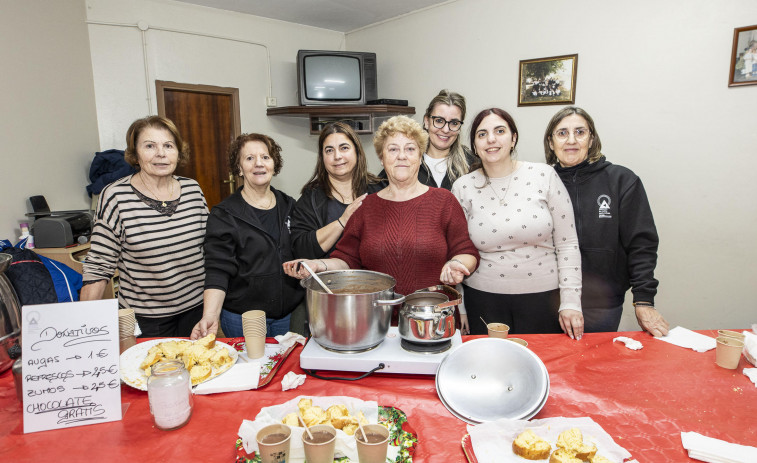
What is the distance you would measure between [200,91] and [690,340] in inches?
184

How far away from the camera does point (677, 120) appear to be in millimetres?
3062

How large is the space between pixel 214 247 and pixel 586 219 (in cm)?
163

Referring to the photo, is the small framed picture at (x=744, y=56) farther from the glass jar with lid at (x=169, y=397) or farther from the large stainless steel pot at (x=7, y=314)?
the large stainless steel pot at (x=7, y=314)

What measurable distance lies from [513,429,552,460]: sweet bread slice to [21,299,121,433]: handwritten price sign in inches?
37.7

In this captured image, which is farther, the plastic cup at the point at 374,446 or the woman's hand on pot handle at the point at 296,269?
the woman's hand on pot handle at the point at 296,269

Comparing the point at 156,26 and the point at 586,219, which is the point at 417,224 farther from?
the point at 156,26

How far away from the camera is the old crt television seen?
189 inches

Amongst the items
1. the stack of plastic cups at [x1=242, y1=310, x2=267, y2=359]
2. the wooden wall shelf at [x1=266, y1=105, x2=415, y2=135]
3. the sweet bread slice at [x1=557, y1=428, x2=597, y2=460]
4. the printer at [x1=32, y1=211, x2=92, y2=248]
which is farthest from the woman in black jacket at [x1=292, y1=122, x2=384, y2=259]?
the wooden wall shelf at [x1=266, y1=105, x2=415, y2=135]

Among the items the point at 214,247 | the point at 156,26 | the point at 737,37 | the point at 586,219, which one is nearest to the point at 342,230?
the point at 214,247

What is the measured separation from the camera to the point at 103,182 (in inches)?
144

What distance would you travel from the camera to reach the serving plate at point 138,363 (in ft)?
3.91

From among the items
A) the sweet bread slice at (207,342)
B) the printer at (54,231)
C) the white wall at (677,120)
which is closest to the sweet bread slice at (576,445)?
the sweet bread slice at (207,342)

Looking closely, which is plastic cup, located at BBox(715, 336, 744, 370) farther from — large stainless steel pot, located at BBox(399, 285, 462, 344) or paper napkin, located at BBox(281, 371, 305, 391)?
paper napkin, located at BBox(281, 371, 305, 391)

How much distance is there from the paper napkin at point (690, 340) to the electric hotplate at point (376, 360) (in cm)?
83
